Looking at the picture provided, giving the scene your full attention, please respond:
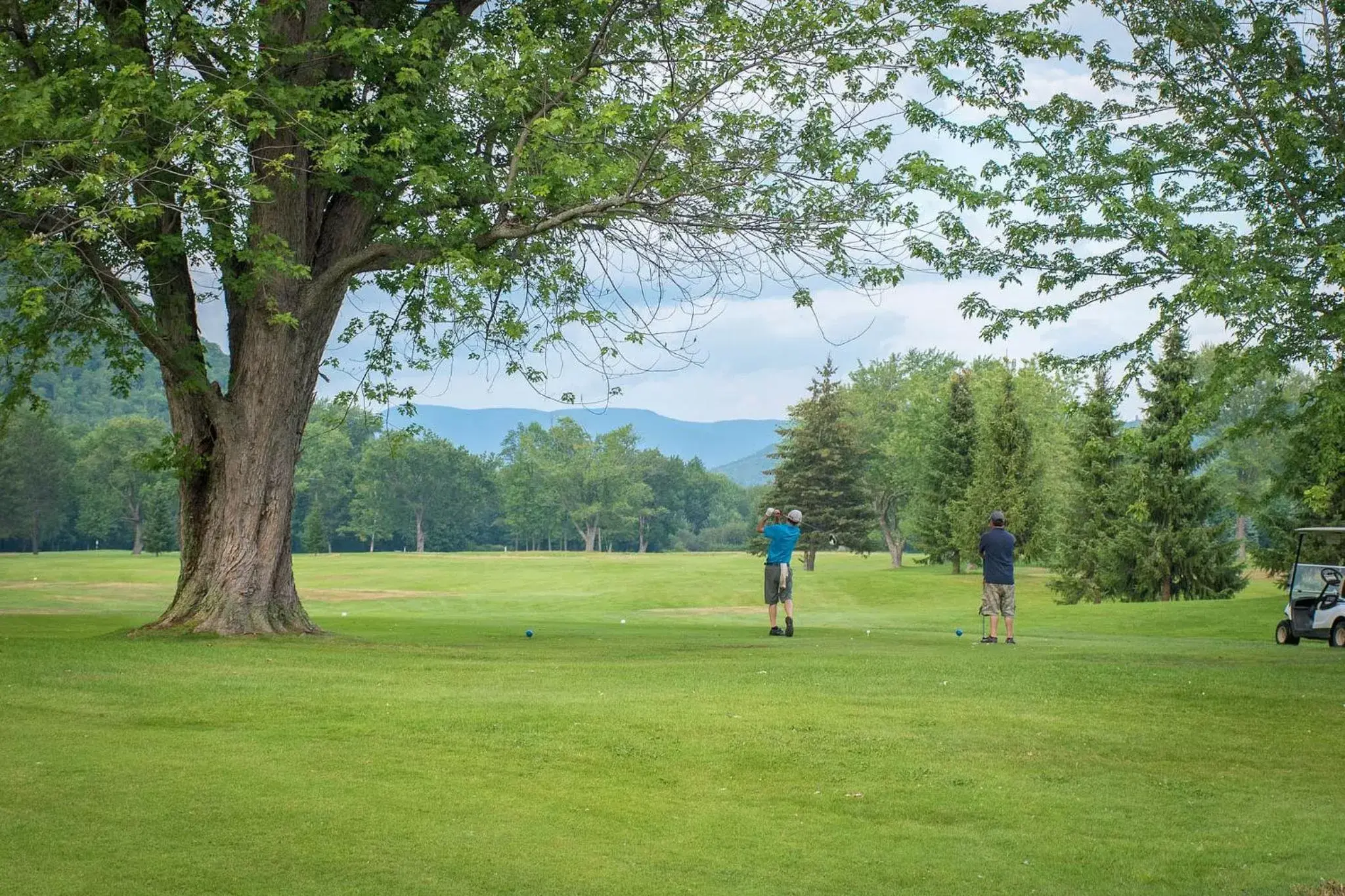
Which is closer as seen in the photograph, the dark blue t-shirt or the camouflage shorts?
the dark blue t-shirt

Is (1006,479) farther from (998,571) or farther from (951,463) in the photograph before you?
(998,571)

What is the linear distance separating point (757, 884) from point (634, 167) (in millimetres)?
12680

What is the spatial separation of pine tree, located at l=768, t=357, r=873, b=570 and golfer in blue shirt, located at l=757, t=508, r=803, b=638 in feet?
164

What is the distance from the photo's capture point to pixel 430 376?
21.5m

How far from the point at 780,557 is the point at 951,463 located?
1889 inches

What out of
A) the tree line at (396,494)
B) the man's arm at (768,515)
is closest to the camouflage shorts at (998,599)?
the man's arm at (768,515)

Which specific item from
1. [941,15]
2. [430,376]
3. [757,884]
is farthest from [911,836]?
[430,376]

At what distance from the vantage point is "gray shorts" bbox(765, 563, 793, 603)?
20031 millimetres

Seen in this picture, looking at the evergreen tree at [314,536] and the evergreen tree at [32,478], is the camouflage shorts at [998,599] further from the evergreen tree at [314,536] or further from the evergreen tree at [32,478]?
the evergreen tree at [32,478]

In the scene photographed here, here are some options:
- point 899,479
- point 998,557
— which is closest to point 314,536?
point 899,479

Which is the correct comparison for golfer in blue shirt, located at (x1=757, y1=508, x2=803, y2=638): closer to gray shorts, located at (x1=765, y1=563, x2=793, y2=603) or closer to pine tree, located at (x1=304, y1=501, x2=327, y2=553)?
gray shorts, located at (x1=765, y1=563, x2=793, y2=603)

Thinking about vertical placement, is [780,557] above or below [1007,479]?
below

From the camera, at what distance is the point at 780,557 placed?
1991 centimetres

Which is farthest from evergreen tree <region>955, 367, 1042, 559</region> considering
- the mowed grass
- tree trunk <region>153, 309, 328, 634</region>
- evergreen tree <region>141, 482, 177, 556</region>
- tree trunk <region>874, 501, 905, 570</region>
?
evergreen tree <region>141, 482, 177, 556</region>
